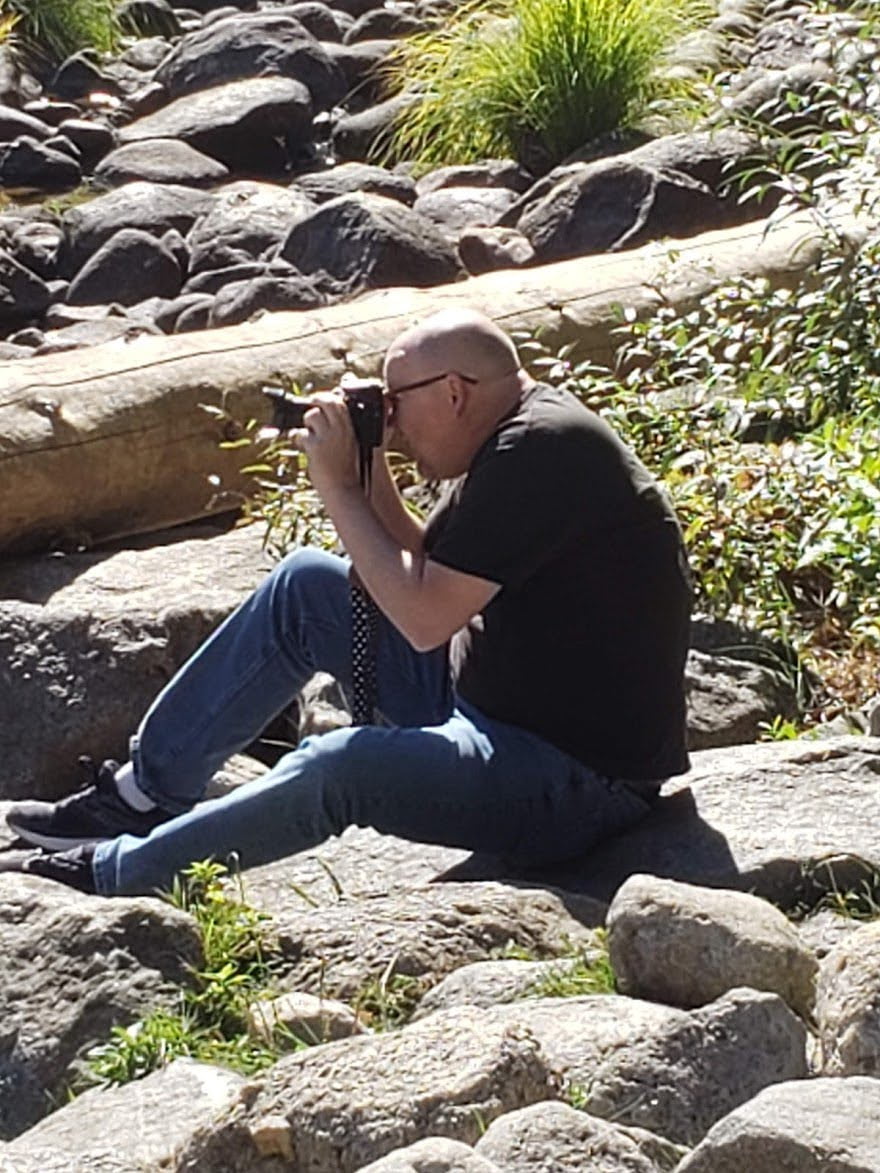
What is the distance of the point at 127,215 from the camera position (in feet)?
40.3

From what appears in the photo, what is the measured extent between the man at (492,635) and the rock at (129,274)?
6531 millimetres

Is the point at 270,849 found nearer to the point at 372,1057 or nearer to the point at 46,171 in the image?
the point at 372,1057

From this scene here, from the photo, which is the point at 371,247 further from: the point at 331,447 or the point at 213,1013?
the point at 213,1013

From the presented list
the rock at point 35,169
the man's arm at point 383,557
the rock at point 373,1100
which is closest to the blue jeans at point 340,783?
the man's arm at point 383,557

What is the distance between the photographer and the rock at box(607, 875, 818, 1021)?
3.46 meters

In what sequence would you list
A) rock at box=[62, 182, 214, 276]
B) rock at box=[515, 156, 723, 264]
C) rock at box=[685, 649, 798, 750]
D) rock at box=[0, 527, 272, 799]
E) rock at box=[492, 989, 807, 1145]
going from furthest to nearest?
rock at box=[62, 182, 214, 276], rock at box=[515, 156, 723, 264], rock at box=[0, 527, 272, 799], rock at box=[685, 649, 798, 750], rock at box=[492, 989, 807, 1145]

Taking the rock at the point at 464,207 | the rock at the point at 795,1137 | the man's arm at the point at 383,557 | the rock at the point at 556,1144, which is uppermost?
the man's arm at the point at 383,557

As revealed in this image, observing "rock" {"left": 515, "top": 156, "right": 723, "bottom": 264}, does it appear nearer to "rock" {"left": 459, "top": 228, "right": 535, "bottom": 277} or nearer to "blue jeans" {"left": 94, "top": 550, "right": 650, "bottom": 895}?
"rock" {"left": 459, "top": 228, "right": 535, "bottom": 277}

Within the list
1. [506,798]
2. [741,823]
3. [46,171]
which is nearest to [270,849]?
[506,798]

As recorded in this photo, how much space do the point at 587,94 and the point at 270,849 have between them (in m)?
8.76

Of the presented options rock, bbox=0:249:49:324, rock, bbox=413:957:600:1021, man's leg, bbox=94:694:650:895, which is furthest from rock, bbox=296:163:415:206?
rock, bbox=413:957:600:1021

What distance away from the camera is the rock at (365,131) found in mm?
14258

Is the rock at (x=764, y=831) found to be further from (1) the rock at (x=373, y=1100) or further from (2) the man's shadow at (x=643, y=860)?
(1) the rock at (x=373, y=1100)

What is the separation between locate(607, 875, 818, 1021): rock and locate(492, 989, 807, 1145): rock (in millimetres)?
219
